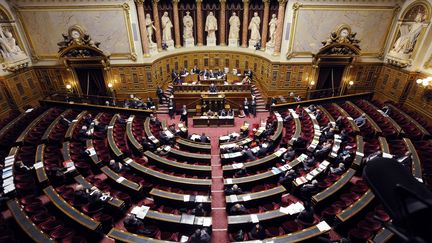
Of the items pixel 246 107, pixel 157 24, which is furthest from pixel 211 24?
pixel 246 107

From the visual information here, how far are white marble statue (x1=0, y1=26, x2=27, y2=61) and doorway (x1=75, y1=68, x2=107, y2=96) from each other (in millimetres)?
3710

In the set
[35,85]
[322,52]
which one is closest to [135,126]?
[35,85]

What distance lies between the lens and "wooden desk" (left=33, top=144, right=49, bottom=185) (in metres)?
9.34

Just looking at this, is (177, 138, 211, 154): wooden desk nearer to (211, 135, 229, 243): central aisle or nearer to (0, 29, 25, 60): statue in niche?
(211, 135, 229, 243): central aisle

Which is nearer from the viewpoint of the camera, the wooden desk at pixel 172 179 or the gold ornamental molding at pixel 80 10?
the wooden desk at pixel 172 179

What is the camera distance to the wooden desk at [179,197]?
28.9 ft

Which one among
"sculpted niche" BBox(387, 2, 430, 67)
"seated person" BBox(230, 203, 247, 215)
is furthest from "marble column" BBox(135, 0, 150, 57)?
"sculpted niche" BBox(387, 2, 430, 67)

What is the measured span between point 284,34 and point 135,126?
12993mm

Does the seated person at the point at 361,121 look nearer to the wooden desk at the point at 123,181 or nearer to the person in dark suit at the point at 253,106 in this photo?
the person in dark suit at the point at 253,106

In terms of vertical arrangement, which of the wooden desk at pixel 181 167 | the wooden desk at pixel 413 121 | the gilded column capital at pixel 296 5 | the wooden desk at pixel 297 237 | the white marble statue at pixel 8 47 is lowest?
the wooden desk at pixel 181 167

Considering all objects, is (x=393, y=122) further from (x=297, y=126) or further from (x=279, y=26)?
(x=279, y=26)

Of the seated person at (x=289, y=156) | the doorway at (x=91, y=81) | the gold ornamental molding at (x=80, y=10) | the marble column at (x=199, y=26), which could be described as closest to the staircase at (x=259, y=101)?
the marble column at (x=199, y=26)

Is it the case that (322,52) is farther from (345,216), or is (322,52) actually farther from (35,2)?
(35,2)

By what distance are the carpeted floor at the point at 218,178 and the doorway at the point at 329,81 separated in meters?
4.97
